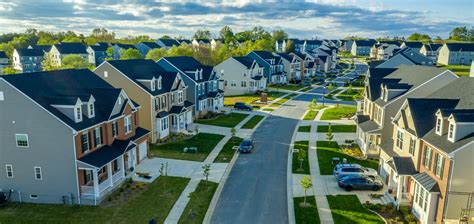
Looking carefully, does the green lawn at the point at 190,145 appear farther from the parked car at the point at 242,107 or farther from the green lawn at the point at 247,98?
the green lawn at the point at 247,98

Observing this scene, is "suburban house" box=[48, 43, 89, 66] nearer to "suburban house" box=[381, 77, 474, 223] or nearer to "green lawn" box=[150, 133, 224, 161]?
"green lawn" box=[150, 133, 224, 161]

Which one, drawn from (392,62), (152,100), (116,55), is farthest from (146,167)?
(116,55)

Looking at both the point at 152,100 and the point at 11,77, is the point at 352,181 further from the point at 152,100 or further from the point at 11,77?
the point at 11,77

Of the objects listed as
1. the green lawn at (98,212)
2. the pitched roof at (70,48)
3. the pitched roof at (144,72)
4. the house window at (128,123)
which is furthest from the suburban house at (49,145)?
the pitched roof at (70,48)

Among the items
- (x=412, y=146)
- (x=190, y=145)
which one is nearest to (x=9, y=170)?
(x=190, y=145)

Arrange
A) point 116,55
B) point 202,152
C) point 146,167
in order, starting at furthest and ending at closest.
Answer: point 116,55
point 202,152
point 146,167
